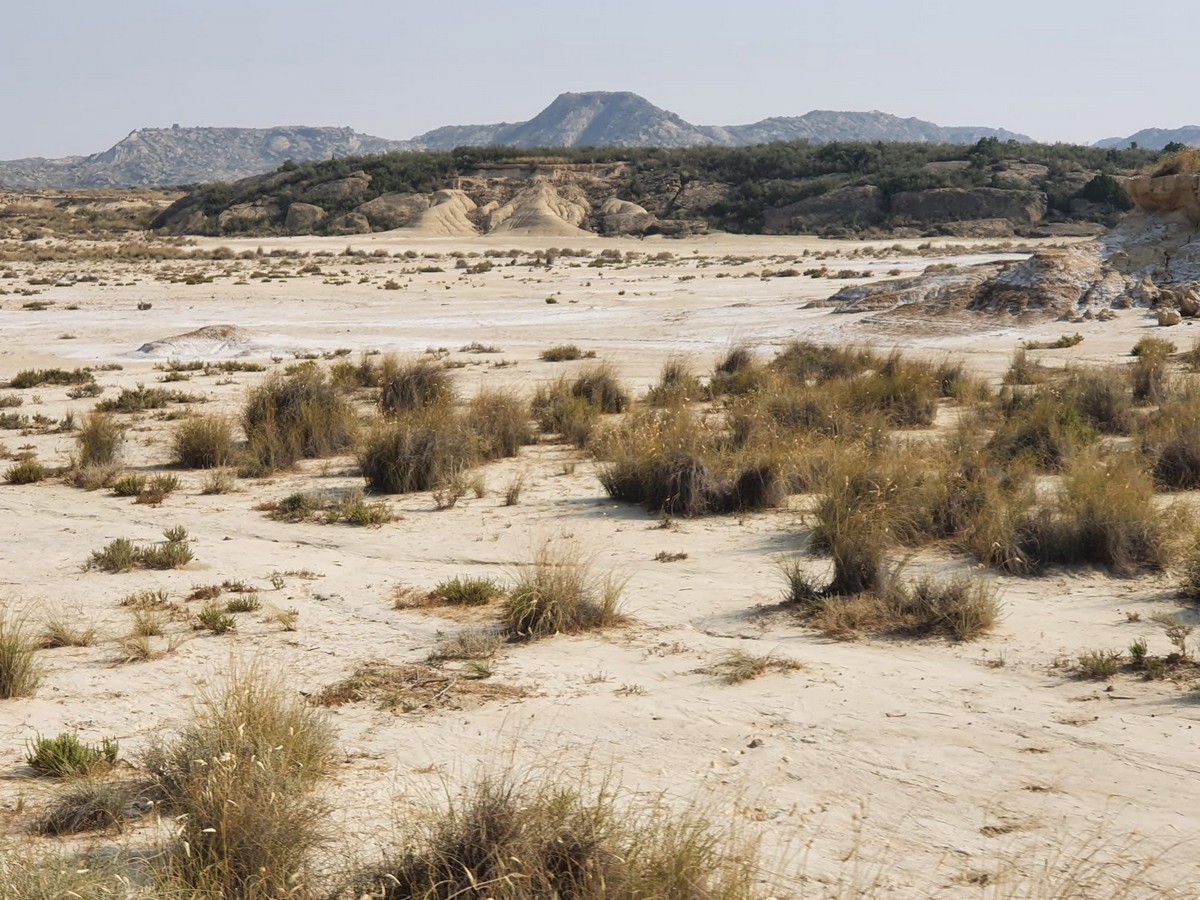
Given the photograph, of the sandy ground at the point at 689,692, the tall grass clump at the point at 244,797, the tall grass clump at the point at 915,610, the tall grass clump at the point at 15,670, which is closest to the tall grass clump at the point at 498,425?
the sandy ground at the point at 689,692

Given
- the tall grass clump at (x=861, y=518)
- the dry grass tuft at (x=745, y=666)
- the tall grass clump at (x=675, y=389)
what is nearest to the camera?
the dry grass tuft at (x=745, y=666)

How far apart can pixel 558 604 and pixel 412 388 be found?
9627mm

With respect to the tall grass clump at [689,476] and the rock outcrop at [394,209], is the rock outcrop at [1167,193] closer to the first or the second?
the tall grass clump at [689,476]

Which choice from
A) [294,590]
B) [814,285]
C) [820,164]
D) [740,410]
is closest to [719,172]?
[820,164]

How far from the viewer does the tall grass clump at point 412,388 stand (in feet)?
55.6

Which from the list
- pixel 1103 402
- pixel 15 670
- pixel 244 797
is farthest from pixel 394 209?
pixel 244 797

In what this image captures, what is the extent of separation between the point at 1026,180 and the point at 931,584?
78908mm

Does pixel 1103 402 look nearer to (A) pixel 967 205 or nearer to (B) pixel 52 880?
(B) pixel 52 880

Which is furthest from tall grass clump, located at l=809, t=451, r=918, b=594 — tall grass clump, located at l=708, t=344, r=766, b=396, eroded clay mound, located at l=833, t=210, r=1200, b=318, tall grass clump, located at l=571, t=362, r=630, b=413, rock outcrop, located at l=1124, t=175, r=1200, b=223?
rock outcrop, located at l=1124, t=175, r=1200, b=223

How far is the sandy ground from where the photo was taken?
5230mm

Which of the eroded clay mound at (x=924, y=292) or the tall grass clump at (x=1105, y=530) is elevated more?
the eroded clay mound at (x=924, y=292)

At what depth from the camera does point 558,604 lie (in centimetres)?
814

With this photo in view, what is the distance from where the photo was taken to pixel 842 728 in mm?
6418

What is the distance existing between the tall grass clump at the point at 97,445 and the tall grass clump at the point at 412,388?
364 centimetres
